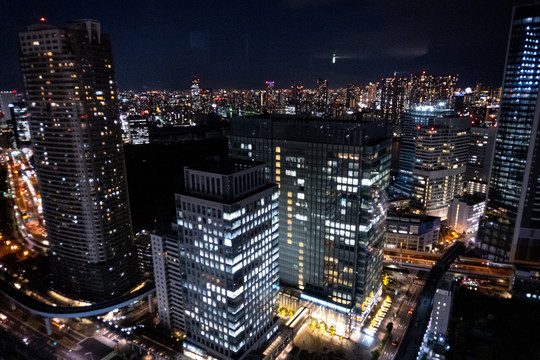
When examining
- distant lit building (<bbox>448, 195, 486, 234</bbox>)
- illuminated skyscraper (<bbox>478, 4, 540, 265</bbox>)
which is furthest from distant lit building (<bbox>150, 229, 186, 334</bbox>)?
distant lit building (<bbox>448, 195, 486, 234</bbox>)

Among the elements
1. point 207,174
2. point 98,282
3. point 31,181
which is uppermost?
point 207,174

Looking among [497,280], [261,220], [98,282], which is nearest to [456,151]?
[497,280]

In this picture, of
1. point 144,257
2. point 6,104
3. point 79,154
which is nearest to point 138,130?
point 6,104

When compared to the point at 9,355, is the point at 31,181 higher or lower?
higher

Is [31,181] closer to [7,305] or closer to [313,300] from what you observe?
[7,305]

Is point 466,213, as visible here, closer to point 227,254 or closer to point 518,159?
point 518,159

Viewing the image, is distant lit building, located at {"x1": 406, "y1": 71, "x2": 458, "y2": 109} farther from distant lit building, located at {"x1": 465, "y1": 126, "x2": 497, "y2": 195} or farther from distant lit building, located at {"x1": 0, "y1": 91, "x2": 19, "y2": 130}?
distant lit building, located at {"x1": 0, "y1": 91, "x2": 19, "y2": 130}

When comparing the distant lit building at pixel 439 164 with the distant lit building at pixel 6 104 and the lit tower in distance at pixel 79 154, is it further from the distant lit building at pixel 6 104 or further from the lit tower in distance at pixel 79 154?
the distant lit building at pixel 6 104

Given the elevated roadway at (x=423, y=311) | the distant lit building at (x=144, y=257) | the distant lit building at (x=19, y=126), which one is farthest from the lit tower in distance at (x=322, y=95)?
the distant lit building at (x=19, y=126)
